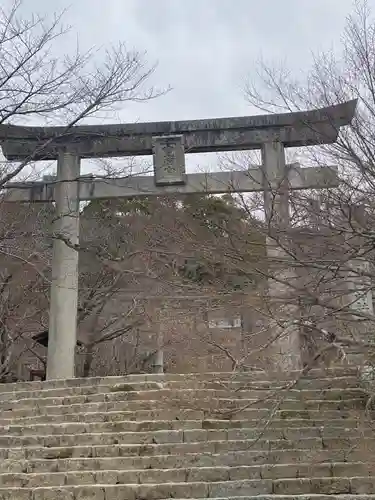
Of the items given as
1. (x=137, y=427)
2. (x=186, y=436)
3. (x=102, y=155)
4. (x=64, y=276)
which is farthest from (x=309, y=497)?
(x=102, y=155)

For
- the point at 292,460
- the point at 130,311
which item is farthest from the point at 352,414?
the point at 130,311

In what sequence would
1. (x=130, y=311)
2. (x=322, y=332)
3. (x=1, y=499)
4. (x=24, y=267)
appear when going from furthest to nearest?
(x=130, y=311)
(x=24, y=267)
(x=1, y=499)
(x=322, y=332)

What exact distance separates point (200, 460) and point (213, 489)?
58 cm

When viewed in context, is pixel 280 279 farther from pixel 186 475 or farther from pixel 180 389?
pixel 180 389

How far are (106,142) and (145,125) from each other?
0.95 metres

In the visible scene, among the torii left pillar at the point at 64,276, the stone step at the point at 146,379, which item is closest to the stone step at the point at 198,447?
the stone step at the point at 146,379

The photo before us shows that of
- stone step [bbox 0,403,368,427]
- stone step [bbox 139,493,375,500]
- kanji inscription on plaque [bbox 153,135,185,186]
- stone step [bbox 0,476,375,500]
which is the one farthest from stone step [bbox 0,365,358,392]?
kanji inscription on plaque [bbox 153,135,185,186]

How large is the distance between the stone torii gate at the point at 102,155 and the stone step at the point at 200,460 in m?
4.83

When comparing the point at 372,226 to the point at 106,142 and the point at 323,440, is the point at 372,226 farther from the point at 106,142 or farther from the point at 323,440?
the point at 106,142

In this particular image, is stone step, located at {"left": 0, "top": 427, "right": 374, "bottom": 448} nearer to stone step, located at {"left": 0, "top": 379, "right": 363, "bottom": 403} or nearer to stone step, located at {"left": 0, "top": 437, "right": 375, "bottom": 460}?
stone step, located at {"left": 0, "top": 437, "right": 375, "bottom": 460}

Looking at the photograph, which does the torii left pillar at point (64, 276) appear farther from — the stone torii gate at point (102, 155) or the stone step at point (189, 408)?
the stone step at point (189, 408)

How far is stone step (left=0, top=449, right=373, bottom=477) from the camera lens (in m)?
6.42

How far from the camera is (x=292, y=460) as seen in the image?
6.48 meters

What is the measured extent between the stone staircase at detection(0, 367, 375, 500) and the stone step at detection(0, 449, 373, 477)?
1 centimetres
